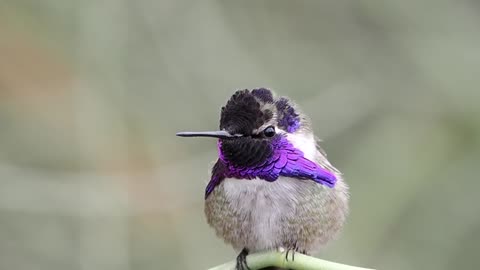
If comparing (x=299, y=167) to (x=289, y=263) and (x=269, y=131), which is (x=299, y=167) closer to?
(x=269, y=131)

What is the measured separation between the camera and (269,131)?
251cm

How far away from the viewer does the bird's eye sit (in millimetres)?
2490

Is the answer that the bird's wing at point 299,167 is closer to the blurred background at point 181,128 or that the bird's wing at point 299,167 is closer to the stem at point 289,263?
the stem at point 289,263

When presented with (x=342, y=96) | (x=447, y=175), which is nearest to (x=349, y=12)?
(x=342, y=96)

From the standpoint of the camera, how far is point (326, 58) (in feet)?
21.4

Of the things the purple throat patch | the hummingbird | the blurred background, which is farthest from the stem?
the blurred background

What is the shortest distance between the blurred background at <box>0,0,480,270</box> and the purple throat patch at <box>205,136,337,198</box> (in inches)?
108

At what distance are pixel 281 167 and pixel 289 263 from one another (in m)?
0.56

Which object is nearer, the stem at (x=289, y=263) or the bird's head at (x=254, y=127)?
the stem at (x=289, y=263)

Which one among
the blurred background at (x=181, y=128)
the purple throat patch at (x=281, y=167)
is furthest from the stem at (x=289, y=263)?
the blurred background at (x=181, y=128)

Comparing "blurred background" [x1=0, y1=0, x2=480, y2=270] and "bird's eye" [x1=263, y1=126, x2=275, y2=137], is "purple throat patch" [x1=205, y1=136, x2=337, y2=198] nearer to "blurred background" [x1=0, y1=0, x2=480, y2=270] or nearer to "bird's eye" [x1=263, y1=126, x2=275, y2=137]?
"bird's eye" [x1=263, y1=126, x2=275, y2=137]

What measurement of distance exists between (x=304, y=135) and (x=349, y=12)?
3.82 metres

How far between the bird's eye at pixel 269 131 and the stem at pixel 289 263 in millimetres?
436

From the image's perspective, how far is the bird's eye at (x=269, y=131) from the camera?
8.17 ft
